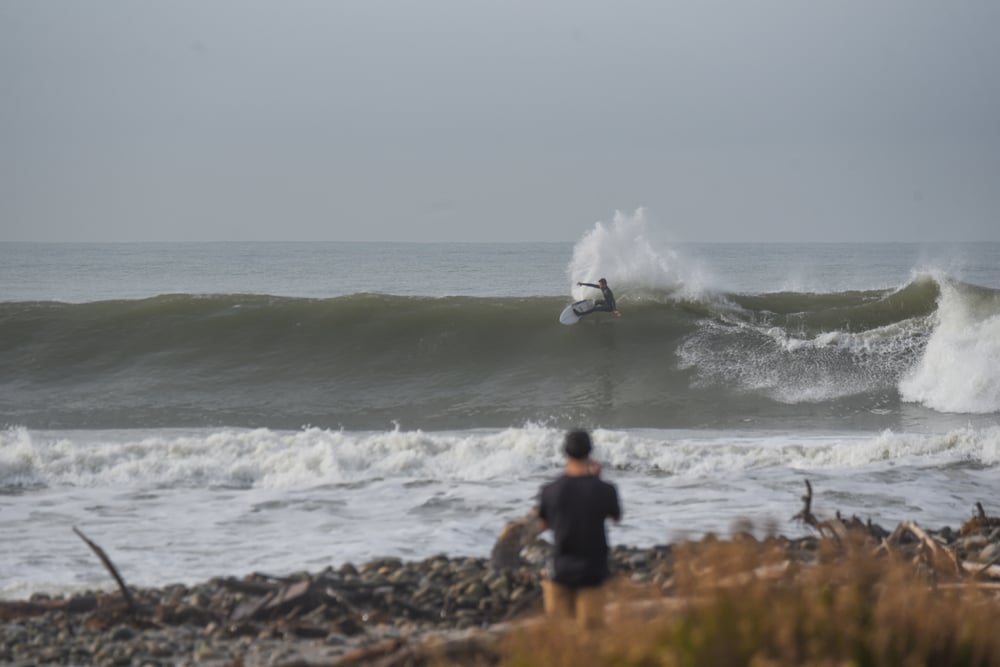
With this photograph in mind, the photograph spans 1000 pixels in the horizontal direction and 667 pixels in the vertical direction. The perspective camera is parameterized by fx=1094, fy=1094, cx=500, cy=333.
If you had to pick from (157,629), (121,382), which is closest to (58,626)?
(157,629)

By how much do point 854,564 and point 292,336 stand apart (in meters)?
21.8

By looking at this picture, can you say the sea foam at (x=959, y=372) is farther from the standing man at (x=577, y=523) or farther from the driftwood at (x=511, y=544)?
the standing man at (x=577, y=523)

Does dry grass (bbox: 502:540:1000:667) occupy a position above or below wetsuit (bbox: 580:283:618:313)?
below

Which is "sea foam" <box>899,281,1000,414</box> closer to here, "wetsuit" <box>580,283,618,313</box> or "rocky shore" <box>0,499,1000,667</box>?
"wetsuit" <box>580,283,618,313</box>

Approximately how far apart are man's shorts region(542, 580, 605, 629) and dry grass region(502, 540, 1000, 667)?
0.07 meters

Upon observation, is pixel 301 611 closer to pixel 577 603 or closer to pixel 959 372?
pixel 577 603

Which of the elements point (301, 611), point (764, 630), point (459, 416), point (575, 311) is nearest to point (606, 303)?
point (575, 311)

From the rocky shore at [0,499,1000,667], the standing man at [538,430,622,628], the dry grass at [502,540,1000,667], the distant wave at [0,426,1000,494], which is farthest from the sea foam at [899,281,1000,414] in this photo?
the dry grass at [502,540,1000,667]

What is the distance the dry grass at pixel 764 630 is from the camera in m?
4.08

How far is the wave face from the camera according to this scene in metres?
19.2

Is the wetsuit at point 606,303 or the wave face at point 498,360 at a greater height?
the wetsuit at point 606,303

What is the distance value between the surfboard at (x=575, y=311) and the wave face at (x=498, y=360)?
33 cm

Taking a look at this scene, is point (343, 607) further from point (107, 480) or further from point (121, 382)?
point (121, 382)

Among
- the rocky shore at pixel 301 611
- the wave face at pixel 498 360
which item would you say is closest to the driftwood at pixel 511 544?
the rocky shore at pixel 301 611
